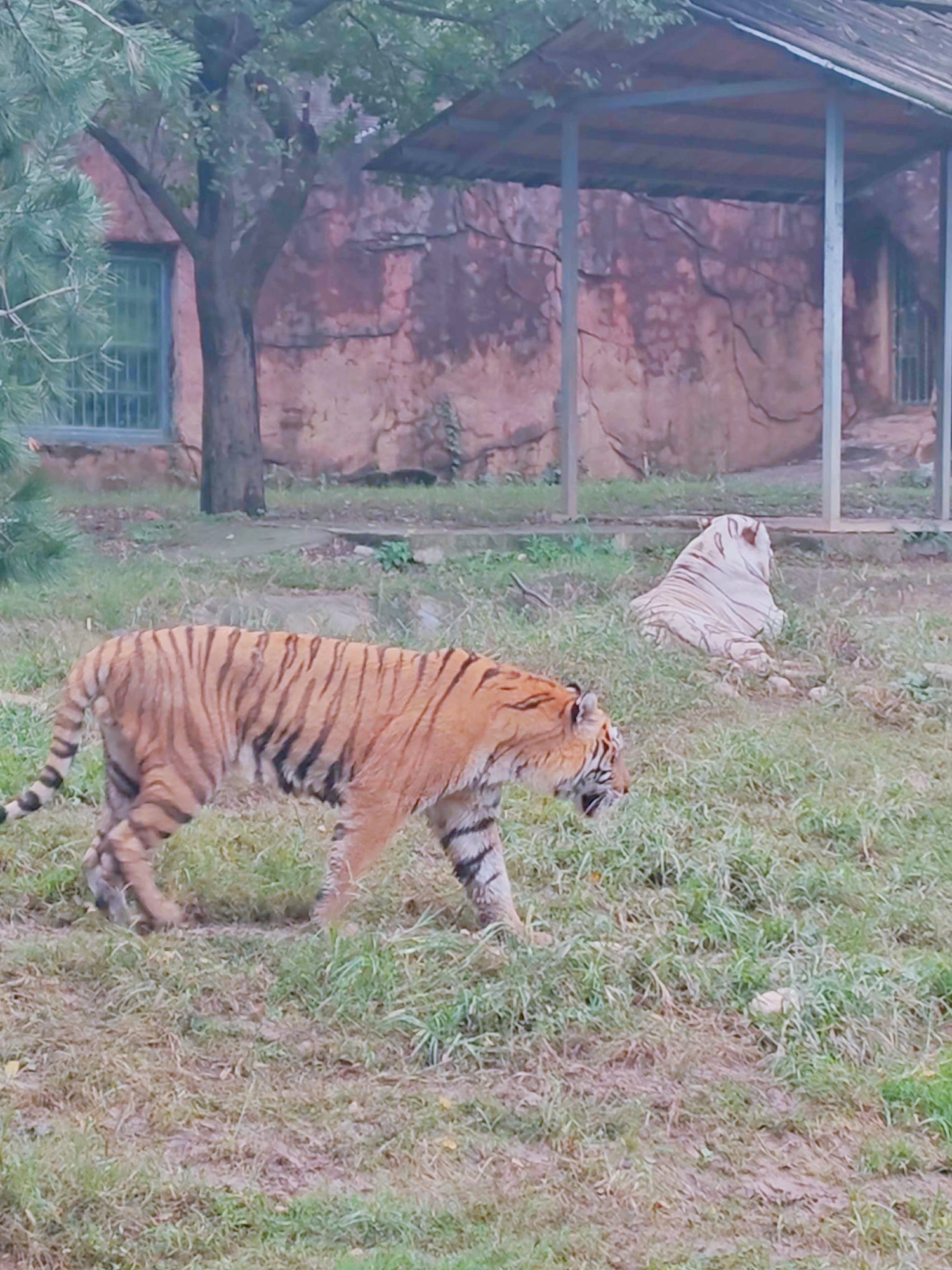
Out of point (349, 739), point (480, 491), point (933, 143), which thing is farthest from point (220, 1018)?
point (480, 491)

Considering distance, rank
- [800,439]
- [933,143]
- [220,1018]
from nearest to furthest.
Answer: [220,1018] → [933,143] → [800,439]

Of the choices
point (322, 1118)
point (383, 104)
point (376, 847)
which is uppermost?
point (383, 104)

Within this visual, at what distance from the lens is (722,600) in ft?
29.1

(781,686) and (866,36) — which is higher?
(866,36)

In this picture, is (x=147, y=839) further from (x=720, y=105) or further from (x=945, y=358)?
(x=945, y=358)

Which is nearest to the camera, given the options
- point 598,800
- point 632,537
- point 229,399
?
point 598,800

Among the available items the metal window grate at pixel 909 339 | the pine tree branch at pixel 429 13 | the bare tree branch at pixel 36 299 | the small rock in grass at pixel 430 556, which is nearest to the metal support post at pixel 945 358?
the pine tree branch at pixel 429 13

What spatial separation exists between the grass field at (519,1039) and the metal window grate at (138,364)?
34.2 feet

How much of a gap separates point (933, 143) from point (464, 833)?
9621mm

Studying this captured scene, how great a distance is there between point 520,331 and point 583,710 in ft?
45.9

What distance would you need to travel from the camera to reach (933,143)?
1305 centimetres

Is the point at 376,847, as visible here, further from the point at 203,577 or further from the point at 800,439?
the point at 800,439

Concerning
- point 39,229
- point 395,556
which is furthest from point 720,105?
point 39,229

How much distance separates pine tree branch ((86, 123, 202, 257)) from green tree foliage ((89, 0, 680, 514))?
1 centimetres
